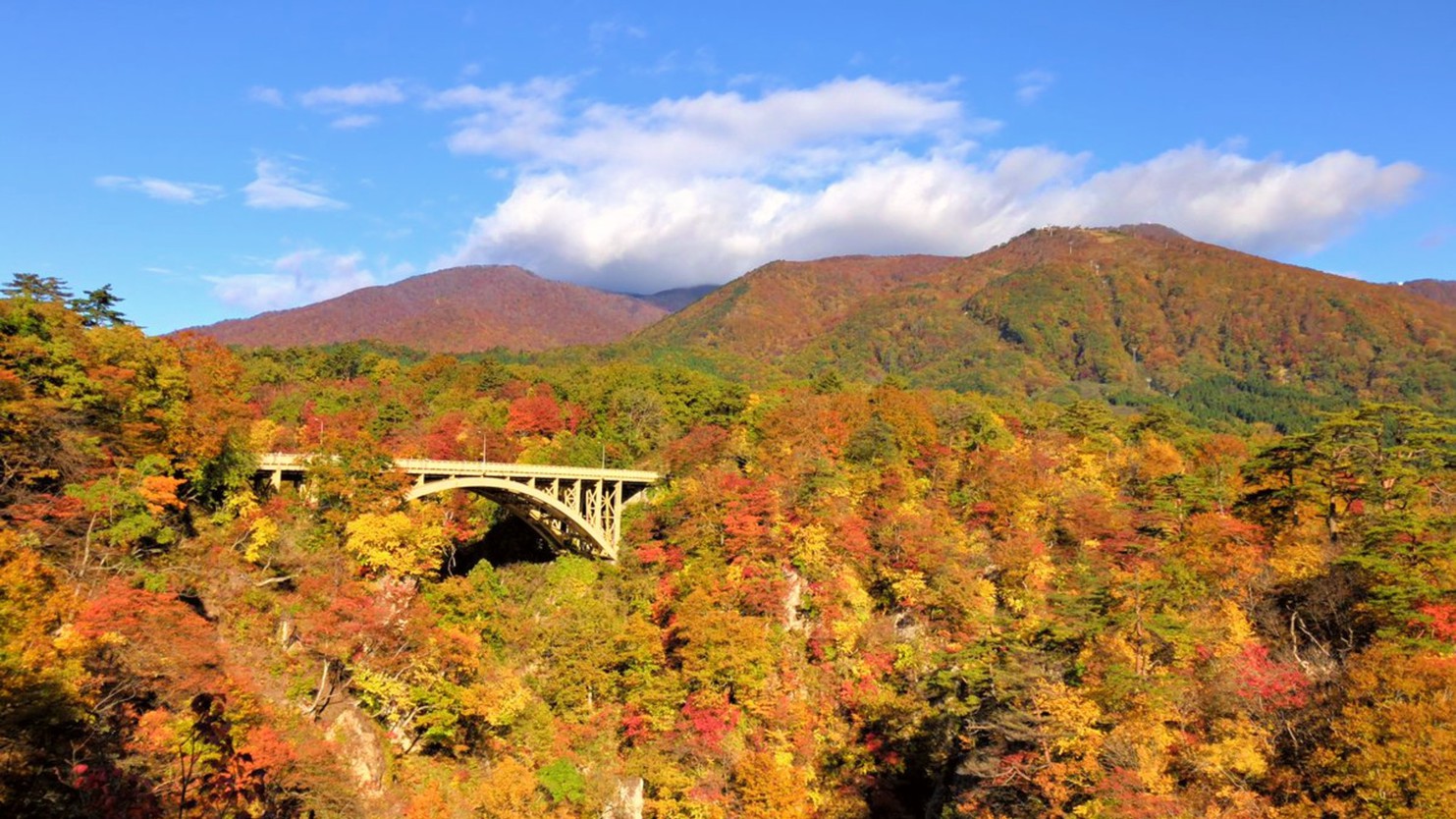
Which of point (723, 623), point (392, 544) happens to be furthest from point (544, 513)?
point (723, 623)

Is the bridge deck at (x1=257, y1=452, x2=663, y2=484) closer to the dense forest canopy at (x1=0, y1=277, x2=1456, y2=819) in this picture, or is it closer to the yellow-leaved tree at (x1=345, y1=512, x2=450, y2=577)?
the dense forest canopy at (x1=0, y1=277, x2=1456, y2=819)

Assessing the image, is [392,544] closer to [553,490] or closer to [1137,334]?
[553,490]

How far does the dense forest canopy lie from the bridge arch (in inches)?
48.7

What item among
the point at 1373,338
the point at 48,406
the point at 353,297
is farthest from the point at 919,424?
the point at 353,297

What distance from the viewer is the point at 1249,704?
70.5 feet

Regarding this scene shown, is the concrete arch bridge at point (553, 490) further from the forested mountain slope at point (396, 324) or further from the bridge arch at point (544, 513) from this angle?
the forested mountain slope at point (396, 324)

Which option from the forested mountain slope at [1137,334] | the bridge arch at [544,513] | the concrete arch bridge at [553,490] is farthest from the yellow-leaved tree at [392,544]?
the forested mountain slope at [1137,334]

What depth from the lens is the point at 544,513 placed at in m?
38.1

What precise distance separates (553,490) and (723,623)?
11.1 metres

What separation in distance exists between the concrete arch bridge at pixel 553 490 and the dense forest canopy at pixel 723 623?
1.13 m

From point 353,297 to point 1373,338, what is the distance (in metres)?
210

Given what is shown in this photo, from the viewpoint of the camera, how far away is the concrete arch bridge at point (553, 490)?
3241cm

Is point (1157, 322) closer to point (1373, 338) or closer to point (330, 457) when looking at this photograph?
point (1373, 338)

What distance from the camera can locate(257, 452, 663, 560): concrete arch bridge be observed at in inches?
1276
